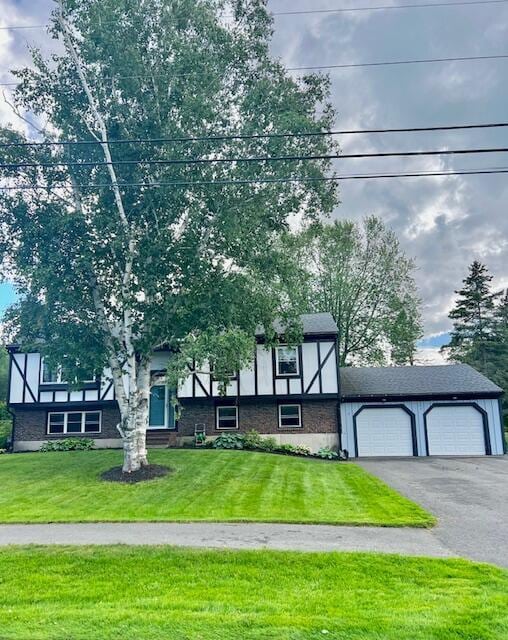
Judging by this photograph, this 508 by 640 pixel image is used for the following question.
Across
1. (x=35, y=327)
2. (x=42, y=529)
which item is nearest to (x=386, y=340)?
(x=35, y=327)

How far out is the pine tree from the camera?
40.0 m

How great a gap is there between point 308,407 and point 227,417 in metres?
3.76

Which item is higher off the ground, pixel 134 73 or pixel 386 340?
pixel 134 73

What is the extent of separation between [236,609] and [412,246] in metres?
30.0

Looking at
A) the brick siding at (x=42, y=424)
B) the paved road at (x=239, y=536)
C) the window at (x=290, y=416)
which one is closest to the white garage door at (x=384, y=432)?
the window at (x=290, y=416)

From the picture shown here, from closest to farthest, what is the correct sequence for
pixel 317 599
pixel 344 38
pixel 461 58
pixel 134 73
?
pixel 317 599 < pixel 461 58 < pixel 344 38 < pixel 134 73

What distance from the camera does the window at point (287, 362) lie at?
21984 mm

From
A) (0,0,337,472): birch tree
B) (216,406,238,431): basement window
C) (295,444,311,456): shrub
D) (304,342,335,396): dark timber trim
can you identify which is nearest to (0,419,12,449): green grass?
(0,0,337,472): birch tree

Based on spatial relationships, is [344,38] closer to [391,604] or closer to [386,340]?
[391,604]

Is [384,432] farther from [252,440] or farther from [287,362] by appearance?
[252,440]

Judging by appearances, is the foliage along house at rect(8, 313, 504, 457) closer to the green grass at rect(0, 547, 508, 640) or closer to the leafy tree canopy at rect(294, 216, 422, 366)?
the leafy tree canopy at rect(294, 216, 422, 366)

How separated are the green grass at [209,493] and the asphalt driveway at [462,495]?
603mm

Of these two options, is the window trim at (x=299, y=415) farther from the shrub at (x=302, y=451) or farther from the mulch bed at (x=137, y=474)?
the mulch bed at (x=137, y=474)

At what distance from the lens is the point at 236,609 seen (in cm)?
500
